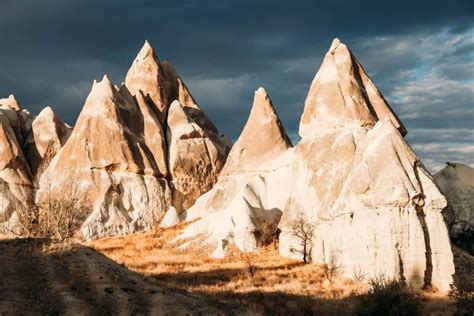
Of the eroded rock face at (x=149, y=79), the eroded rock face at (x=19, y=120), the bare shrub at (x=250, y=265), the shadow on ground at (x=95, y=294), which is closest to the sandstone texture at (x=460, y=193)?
the bare shrub at (x=250, y=265)

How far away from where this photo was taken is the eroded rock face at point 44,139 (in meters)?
55.3

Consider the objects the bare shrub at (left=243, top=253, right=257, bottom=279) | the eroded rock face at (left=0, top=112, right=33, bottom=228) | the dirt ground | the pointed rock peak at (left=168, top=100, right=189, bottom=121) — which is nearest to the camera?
the dirt ground

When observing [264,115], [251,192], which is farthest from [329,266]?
[264,115]

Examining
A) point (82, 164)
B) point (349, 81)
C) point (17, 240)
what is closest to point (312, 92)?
point (349, 81)

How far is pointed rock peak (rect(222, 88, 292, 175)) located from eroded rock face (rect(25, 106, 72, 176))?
49.2 ft

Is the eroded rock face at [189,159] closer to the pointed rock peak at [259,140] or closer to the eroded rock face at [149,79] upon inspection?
A: the eroded rock face at [149,79]

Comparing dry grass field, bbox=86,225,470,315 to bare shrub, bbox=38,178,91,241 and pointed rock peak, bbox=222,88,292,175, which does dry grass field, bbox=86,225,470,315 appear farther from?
pointed rock peak, bbox=222,88,292,175

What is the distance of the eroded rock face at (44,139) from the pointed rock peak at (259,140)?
1501cm

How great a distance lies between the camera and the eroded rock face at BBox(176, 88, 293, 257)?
4003 cm

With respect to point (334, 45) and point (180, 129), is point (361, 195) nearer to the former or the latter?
point (334, 45)

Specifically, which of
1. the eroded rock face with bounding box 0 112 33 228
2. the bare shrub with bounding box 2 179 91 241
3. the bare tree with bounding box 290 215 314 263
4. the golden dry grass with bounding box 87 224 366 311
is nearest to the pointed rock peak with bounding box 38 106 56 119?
the eroded rock face with bounding box 0 112 33 228

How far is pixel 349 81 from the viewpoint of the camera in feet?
136

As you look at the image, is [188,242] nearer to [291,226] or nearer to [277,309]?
[291,226]

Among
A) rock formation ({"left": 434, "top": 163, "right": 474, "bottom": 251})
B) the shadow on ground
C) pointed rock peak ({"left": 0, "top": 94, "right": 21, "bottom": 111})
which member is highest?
pointed rock peak ({"left": 0, "top": 94, "right": 21, "bottom": 111})
